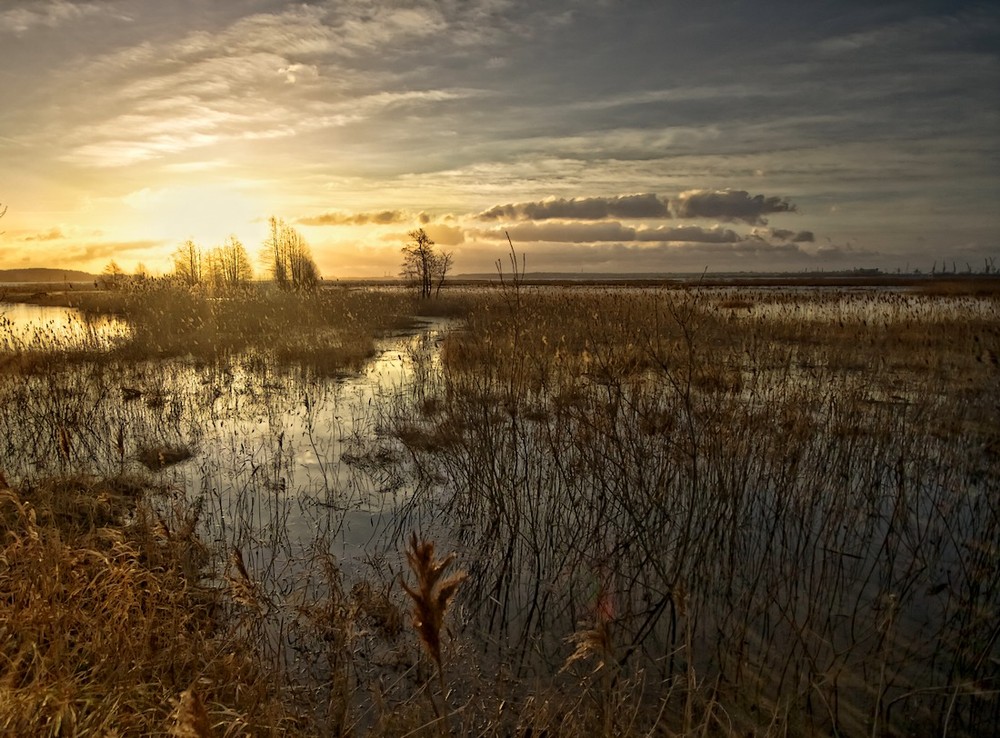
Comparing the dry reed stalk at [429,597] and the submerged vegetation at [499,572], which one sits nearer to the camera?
the dry reed stalk at [429,597]

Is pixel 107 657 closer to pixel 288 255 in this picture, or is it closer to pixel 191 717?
pixel 191 717

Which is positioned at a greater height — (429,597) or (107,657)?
(429,597)

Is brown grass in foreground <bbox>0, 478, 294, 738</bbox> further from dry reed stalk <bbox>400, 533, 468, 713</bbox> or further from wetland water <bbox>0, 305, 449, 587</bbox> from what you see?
dry reed stalk <bbox>400, 533, 468, 713</bbox>

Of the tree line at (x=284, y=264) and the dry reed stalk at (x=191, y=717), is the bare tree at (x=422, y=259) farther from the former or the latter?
the dry reed stalk at (x=191, y=717)

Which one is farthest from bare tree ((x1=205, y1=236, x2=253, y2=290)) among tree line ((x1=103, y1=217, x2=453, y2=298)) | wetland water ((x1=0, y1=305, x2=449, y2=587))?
wetland water ((x1=0, y1=305, x2=449, y2=587))

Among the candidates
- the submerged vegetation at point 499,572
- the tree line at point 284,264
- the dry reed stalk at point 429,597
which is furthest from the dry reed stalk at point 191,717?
the tree line at point 284,264

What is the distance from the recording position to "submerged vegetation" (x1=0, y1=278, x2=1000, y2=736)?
2.68 meters

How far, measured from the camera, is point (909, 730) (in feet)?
9.00

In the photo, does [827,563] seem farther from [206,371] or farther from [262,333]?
[262,333]

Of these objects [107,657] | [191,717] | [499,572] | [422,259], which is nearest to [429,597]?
[191,717]

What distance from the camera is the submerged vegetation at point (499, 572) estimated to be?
268 centimetres

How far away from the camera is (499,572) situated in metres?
4.26

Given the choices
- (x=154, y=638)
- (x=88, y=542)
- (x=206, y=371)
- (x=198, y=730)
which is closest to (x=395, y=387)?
(x=206, y=371)

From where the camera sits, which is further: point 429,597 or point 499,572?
point 499,572
